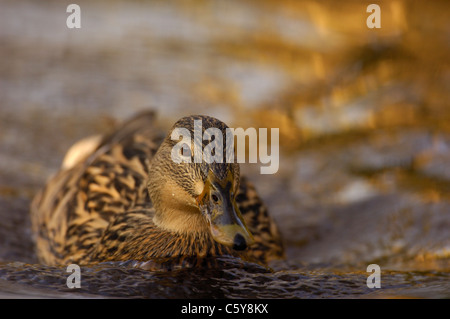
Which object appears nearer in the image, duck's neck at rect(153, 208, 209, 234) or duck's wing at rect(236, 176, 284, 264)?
duck's neck at rect(153, 208, 209, 234)

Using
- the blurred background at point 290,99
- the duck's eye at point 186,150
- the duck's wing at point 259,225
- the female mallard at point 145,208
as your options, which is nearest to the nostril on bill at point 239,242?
the female mallard at point 145,208

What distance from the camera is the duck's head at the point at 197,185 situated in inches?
163

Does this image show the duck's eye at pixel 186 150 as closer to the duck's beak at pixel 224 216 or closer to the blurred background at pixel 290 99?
the duck's beak at pixel 224 216

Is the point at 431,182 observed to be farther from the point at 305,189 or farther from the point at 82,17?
the point at 82,17

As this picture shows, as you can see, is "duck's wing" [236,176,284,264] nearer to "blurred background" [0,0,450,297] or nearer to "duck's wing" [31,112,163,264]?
"blurred background" [0,0,450,297]

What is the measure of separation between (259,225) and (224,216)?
1699 mm

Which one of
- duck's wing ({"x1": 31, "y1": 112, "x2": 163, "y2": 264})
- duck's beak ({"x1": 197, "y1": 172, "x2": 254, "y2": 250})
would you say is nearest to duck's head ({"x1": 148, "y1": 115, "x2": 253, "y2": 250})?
duck's beak ({"x1": 197, "y1": 172, "x2": 254, "y2": 250})

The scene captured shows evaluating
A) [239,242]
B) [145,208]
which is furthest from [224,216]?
[145,208]

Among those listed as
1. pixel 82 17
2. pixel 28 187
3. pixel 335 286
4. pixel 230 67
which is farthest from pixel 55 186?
pixel 82 17

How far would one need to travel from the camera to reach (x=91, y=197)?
228 inches

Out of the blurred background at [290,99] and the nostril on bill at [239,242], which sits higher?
the blurred background at [290,99]

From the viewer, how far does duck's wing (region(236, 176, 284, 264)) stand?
5.62 metres

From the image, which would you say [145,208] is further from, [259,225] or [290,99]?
[290,99]

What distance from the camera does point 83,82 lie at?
9758mm
